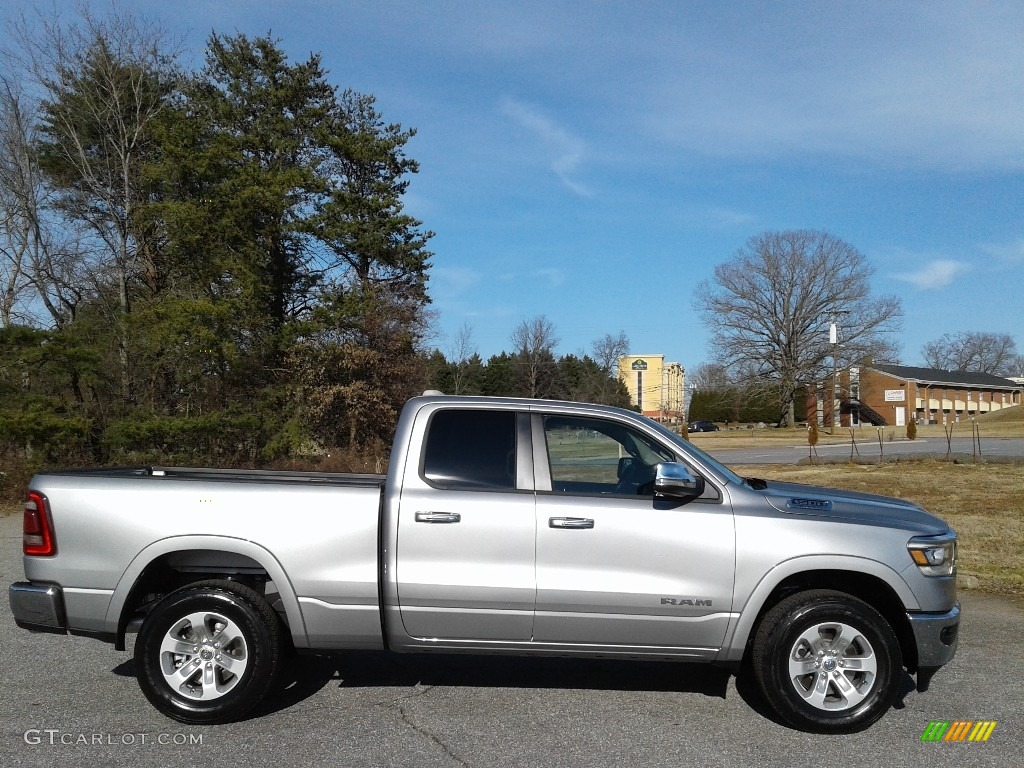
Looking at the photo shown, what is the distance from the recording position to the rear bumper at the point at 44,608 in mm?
4688

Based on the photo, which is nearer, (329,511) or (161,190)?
(329,511)

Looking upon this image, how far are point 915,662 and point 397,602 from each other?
3.00m

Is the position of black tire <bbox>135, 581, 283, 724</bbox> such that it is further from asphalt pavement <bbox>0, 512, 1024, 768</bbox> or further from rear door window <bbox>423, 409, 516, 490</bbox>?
rear door window <bbox>423, 409, 516, 490</bbox>

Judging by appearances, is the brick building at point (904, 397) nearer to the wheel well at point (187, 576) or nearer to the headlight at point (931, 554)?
the headlight at point (931, 554)

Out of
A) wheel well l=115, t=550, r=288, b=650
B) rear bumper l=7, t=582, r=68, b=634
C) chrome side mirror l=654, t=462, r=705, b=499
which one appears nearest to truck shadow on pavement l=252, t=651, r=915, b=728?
wheel well l=115, t=550, r=288, b=650

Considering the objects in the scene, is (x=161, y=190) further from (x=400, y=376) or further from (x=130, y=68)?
(x=400, y=376)

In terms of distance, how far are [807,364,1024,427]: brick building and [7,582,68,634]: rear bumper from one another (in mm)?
67563

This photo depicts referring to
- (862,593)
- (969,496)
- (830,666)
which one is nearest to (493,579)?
(830,666)

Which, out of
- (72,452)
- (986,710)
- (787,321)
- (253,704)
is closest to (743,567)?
(986,710)

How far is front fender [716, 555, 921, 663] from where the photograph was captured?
4629mm

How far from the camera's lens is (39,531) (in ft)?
15.5

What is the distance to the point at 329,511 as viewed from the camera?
15.4ft

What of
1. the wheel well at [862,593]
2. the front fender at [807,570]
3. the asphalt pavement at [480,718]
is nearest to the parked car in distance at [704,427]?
the asphalt pavement at [480,718]

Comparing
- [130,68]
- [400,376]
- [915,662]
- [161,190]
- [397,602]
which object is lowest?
[915,662]
